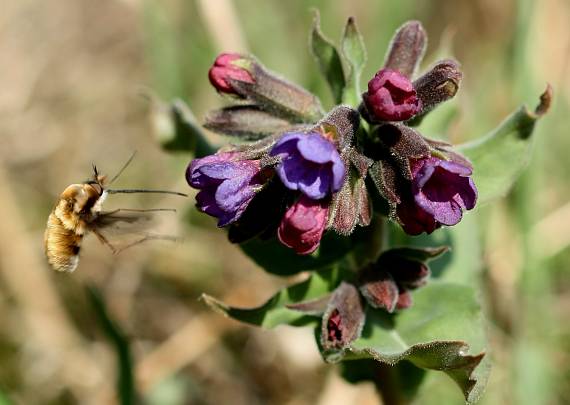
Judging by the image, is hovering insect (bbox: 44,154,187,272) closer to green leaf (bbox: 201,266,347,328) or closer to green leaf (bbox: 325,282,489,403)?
green leaf (bbox: 201,266,347,328)

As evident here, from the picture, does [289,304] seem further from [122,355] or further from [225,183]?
[122,355]

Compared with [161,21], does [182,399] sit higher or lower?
lower

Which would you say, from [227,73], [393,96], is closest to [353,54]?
[227,73]

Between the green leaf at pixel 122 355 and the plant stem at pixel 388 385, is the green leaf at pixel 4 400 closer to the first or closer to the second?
the green leaf at pixel 122 355

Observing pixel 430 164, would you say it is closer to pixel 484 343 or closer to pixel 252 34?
pixel 484 343

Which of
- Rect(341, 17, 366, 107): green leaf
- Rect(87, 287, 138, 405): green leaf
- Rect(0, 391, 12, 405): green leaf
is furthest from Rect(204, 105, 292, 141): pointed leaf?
Rect(0, 391, 12, 405): green leaf

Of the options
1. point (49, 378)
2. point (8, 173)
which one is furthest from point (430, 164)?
point (8, 173)
